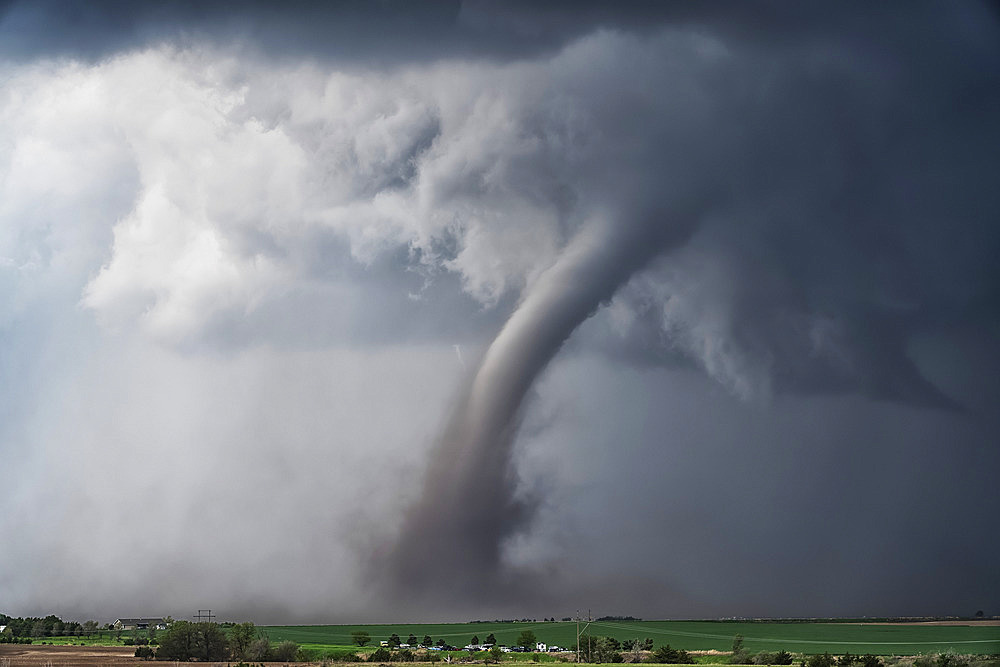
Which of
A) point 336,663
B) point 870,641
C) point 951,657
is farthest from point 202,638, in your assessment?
point 870,641

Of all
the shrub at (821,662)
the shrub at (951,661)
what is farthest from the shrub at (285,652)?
the shrub at (951,661)

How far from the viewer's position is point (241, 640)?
5177 inches

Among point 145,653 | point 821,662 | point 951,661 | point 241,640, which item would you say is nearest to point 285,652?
point 241,640

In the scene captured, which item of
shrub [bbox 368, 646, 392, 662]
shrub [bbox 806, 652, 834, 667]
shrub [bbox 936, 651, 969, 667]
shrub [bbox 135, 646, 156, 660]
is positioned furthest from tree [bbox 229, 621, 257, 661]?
shrub [bbox 936, 651, 969, 667]

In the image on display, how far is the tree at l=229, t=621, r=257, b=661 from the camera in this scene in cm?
12712

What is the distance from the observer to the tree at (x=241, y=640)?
127 m

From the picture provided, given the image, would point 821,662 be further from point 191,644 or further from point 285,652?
point 191,644

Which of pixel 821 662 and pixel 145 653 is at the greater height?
pixel 145 653

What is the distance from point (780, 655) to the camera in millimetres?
110375

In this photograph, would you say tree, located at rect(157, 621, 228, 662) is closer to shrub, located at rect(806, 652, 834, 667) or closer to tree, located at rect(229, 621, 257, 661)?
tree, located at rect(229, 621, 257, 661)

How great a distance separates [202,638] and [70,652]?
78.9ft

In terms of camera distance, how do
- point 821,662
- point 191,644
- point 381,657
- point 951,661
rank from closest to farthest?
point 951,661 → point 821,662 → point 381,657 → point 191,644

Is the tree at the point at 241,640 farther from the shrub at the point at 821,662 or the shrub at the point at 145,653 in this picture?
the shrub at the point at 821,662

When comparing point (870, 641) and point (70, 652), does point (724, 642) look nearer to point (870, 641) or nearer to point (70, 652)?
point (870, 641)
